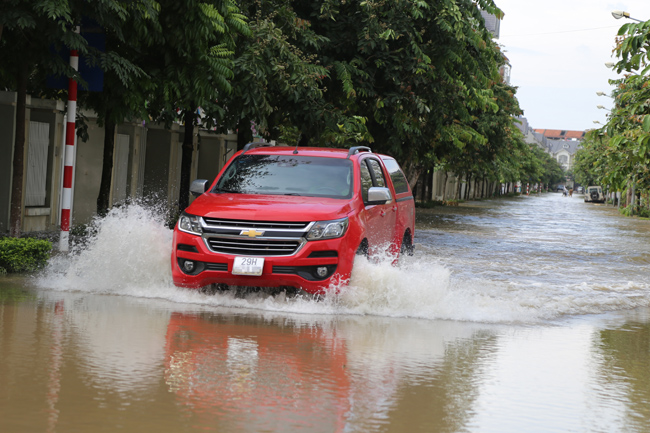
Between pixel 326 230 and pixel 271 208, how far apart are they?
0.63 m

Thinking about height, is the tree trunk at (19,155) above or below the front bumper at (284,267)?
above

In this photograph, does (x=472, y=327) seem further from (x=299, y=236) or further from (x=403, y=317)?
(x=299, y=236)

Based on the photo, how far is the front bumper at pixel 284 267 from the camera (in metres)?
9.69

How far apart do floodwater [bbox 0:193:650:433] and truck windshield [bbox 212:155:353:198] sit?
3.27 feet

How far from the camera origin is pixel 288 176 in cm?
1126

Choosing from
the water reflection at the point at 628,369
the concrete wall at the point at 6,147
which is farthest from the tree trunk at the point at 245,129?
the water reflection at the point at 628,369

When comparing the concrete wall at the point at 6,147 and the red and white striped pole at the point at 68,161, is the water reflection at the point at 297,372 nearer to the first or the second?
the red and white striped pole at the point at 68,161

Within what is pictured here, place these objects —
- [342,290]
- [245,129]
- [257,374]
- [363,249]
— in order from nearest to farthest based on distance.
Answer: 1. [257,374]
2. [342,290]
3. [363,249]
4. [245,129]

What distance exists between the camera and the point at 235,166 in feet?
38.1

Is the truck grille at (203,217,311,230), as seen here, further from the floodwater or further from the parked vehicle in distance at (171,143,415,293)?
the floodwater

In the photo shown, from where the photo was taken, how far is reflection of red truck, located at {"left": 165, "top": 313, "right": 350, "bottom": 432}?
5336mm

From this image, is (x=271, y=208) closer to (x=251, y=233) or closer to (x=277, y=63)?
(x=251, y=233)

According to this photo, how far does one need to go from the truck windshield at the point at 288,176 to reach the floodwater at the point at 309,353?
1.00 m

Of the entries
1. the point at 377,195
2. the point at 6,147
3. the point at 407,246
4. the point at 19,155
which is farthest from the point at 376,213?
the point at 6,147
